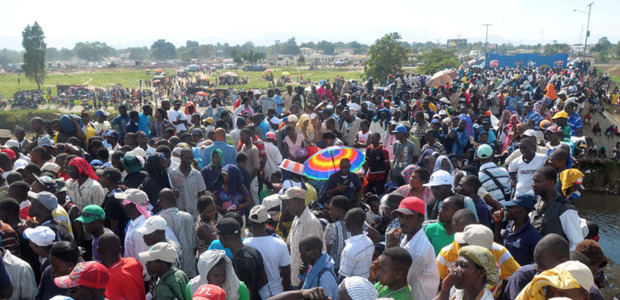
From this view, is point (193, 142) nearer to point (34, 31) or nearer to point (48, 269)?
point (48, 269)

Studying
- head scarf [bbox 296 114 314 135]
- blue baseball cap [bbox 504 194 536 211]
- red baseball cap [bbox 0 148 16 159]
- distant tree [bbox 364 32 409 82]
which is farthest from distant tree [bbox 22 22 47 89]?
blue baseball cap [bbox 504 194 536 211]

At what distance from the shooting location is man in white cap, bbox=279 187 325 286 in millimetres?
4387

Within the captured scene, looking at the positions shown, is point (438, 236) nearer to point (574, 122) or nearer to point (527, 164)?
point (527, 164)

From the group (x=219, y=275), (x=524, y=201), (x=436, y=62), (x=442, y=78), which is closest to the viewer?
(x=219, y=275)

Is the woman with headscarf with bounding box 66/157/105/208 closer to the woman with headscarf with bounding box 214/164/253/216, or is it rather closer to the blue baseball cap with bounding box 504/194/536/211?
the woman with headscarf with bounding box 214/164/253/216

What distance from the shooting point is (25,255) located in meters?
4.25

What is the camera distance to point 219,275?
3.24 meters

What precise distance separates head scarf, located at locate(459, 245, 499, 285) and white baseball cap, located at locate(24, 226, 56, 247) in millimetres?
3285

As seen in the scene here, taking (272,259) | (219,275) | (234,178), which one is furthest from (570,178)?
(219,275)

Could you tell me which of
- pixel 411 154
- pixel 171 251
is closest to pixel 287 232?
pixel 171 251

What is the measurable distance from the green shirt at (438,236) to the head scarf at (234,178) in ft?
8.52

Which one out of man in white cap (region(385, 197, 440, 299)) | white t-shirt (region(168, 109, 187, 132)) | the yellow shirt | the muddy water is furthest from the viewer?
white t-shirt (region(168, 109, 187, 132))

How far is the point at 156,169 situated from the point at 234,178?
3.28 feet

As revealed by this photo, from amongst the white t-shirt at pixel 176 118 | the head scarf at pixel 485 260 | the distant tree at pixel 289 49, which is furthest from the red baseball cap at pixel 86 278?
the distant tree at pixel 289 49
